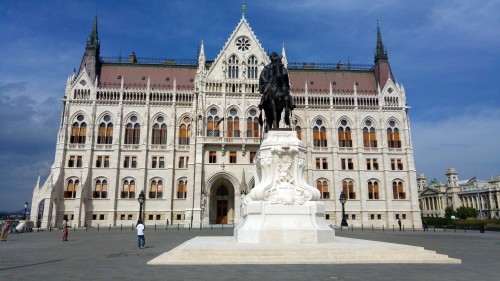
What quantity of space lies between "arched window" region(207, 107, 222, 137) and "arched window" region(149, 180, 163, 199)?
10187 mm

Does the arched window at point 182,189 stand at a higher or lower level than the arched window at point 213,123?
lower

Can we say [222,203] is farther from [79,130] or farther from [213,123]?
[79,130]

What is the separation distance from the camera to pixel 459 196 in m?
107

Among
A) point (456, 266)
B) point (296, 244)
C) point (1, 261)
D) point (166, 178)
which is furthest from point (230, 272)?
point (166, 178)

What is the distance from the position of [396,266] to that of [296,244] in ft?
12.5

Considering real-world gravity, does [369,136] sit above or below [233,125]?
below

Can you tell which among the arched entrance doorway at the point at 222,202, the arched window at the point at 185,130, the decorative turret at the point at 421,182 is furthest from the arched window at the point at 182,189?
the decorative turret at the point at 421,182

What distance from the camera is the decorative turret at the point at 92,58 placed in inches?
2151

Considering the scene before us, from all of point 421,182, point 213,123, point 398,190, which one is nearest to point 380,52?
point 398,190

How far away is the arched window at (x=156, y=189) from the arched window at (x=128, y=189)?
2.53 meters

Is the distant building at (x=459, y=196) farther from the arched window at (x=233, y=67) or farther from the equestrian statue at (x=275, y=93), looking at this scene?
the equestrian statue at (x=275, y=93)

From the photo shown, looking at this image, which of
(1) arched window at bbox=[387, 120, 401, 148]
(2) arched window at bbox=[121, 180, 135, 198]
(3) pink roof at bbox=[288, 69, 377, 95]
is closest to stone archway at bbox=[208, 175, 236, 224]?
(2) arched window at bbox=[121, 180, 135, 198]

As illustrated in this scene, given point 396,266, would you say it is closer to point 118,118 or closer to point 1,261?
point 1,261

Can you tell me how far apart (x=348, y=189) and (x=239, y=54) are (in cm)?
2600
